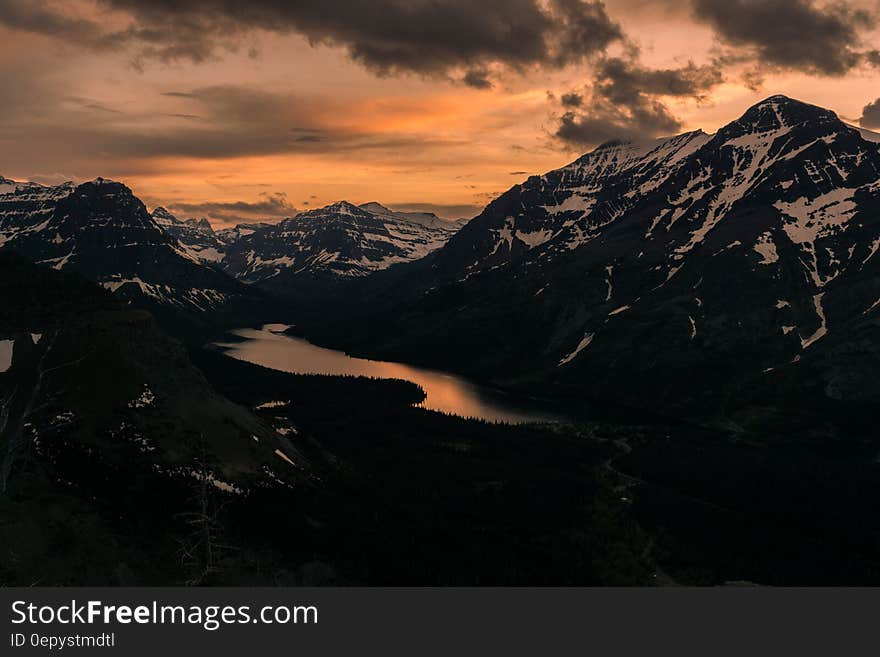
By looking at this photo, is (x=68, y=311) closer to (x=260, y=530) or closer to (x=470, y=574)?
(x=260, y=530)

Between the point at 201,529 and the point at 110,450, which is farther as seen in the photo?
the point at 110,450

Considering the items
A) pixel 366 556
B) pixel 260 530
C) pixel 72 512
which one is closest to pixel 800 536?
pixel 366 556

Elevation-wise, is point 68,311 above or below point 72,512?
above

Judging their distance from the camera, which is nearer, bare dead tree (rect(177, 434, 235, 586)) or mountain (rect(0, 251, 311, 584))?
bare dead tree (rect(177, 434, 235, 586))

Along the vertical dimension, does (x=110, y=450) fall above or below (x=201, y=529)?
above

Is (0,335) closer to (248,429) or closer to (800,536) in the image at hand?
(248,429)

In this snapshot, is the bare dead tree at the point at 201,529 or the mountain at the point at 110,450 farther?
the mountain at the point at 110,450

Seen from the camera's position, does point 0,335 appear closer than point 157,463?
No
